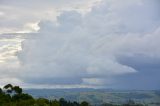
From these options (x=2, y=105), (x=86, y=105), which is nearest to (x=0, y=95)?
(x=2, y=105)

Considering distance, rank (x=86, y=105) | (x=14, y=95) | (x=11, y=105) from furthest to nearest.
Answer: (x=86, y=105) < (x=14, y=95) < (x=11, y=105)

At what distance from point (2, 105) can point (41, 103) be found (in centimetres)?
1309

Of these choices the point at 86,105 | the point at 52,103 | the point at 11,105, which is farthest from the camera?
the point at 86,105

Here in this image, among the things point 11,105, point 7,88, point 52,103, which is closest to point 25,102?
point 11,105

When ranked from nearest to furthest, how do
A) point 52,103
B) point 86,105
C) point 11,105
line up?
point 11,105 → point 52,103 → point 86,105

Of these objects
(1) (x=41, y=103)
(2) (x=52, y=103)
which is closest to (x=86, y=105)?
(2) (x=52, y=103)

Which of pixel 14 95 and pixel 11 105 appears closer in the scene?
pixel 11 105

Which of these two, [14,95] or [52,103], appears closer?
[52,103]

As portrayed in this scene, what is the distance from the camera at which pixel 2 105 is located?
139375 mm

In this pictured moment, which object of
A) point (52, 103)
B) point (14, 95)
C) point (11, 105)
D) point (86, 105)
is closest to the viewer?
point (11, 105)

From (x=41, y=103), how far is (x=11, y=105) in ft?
32.7

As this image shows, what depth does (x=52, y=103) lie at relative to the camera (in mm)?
150625

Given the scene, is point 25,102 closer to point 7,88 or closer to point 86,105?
point 7,88

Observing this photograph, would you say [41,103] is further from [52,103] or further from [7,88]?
A: [7,88]
